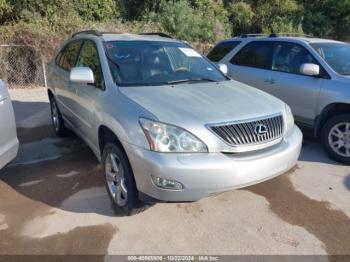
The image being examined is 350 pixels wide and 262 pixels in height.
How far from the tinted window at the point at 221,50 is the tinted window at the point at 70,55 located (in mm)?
2827

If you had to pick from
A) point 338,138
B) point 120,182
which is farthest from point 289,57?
point 120,182

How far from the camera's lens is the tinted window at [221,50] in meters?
6.40

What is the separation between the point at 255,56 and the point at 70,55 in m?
3.06

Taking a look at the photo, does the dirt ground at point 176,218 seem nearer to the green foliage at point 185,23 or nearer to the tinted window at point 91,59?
the tinted window at point 91,59

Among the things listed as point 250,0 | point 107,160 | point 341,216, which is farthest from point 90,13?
point 341,216

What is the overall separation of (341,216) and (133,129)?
7.25 ft

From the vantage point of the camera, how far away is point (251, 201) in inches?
143

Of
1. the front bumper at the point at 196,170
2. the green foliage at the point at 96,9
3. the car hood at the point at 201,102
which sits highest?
the green foliage at the point at 96,9

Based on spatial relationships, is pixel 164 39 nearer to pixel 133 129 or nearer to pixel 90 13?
pixel 133 129

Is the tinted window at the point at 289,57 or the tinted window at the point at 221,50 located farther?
the tinted window at the point at 221,50

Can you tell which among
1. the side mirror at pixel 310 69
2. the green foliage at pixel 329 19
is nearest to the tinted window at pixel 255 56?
the side mirror at pixel 310 69

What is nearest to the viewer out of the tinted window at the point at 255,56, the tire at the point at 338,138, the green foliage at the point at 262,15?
the tire at the point at 338,138

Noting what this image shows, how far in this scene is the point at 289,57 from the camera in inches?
211

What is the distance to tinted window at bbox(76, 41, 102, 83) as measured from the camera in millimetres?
3796
